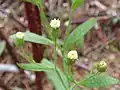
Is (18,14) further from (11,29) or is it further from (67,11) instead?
(67,11)

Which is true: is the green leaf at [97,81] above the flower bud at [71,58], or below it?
below

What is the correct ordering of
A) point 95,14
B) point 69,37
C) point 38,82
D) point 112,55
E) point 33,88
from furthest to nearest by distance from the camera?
point 95,14 < point 112,55 < point 33,88 < point 38,82 < point 69,37

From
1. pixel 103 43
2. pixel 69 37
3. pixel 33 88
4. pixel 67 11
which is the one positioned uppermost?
pixel 69 37

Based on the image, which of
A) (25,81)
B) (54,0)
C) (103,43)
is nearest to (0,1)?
(54,0)

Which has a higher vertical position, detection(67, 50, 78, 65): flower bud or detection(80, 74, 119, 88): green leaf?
detection(67, 50, 78, 65): flower bud

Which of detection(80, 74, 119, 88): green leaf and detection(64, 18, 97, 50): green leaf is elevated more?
detection(64, 18, 97, 50): green leaf

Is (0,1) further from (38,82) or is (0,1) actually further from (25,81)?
(38,82)

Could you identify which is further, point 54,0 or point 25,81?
point 54,0

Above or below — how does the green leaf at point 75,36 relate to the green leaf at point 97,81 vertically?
above

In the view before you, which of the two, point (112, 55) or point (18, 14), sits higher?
point (18, 14)

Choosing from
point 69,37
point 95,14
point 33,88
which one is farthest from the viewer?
point 95,14
